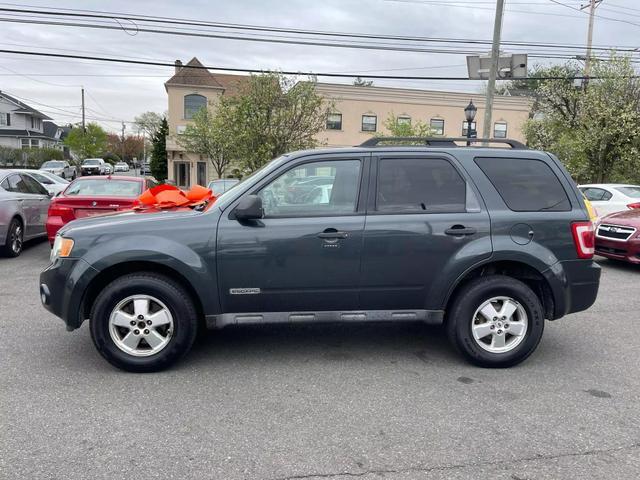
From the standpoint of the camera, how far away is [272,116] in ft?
68.7

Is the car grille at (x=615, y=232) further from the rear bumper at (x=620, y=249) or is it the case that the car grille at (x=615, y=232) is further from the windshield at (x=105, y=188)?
the windshield at (x=105, y=188)

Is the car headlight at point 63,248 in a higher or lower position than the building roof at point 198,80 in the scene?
lower

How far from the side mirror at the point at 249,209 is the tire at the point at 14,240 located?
273 inches

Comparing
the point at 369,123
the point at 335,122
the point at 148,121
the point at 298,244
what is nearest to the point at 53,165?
the point at 335,122

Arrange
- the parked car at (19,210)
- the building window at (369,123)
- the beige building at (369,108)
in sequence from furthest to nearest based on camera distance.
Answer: the building window at (369,123), the beige building at (369,108), the parked car at (19,210)

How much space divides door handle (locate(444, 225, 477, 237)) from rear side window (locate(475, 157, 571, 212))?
45cm

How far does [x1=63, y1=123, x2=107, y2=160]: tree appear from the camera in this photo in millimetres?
59406

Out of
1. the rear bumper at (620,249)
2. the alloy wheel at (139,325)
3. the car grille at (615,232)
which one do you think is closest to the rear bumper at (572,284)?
the alloy wheel at (139,325)

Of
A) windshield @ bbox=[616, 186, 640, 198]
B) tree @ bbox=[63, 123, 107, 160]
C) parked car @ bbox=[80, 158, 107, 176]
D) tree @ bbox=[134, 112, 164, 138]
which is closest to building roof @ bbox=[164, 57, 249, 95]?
parked car @ bbox=[80, 158, 107, 176]

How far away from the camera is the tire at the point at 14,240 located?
30.3 feet

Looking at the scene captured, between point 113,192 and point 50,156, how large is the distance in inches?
1789

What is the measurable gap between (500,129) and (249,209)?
128 feet

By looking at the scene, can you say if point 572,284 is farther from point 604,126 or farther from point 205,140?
point 205,140

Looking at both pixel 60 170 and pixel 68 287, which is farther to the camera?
pixel 60 170
